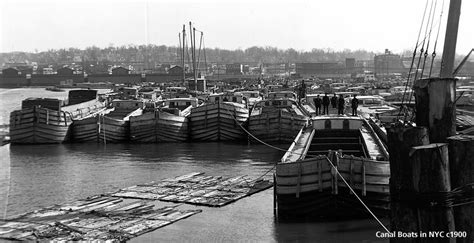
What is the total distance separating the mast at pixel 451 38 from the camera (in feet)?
39.7

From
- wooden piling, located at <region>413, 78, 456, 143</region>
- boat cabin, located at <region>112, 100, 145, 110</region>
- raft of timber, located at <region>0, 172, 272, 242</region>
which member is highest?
wooden piling, located at <region>413, 78, 456, 143</region>

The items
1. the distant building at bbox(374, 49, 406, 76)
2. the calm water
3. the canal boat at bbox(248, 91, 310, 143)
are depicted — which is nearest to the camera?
the calm water

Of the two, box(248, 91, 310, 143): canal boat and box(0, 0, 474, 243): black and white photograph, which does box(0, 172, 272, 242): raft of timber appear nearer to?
box(0, 0, 474, 243): black and white photograph

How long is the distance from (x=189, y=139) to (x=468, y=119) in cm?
1786

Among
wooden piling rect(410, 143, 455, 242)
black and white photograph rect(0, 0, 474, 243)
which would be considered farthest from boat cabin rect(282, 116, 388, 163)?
wooden piling rect(410, 143, 455, 242)

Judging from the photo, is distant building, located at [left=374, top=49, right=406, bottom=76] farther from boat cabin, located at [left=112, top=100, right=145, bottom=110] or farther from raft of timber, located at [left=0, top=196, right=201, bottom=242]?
raft of timber, located at [left=0, top=196, right=201, bottom=242]

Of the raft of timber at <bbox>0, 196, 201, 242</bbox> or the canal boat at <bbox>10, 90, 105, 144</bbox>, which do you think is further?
the canal boat at <bbox>10, 90, 105, 144</bbox>

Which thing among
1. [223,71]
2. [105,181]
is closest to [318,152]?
[105,181]

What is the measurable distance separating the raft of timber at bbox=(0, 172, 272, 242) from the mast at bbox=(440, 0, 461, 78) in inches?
358

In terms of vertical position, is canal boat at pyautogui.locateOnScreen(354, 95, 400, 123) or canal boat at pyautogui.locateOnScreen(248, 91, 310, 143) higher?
canal boat at pyautogui.locateOnScreen(354, 95, 400, 123)

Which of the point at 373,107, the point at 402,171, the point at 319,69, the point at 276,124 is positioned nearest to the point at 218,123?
the point at 276,124

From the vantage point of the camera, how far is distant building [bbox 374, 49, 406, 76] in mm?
179125

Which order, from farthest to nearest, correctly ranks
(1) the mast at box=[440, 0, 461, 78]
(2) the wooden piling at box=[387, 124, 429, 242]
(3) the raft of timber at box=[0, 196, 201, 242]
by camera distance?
(3) the raft of timber at box=[0, 196, 201, 242]
(1) the mast at box=[440, 0, 461, 78]
(2) the wooden piling at box=[387, 124, 429, 242]

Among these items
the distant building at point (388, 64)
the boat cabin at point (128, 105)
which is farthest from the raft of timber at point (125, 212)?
the distant building at point (388, 64)
